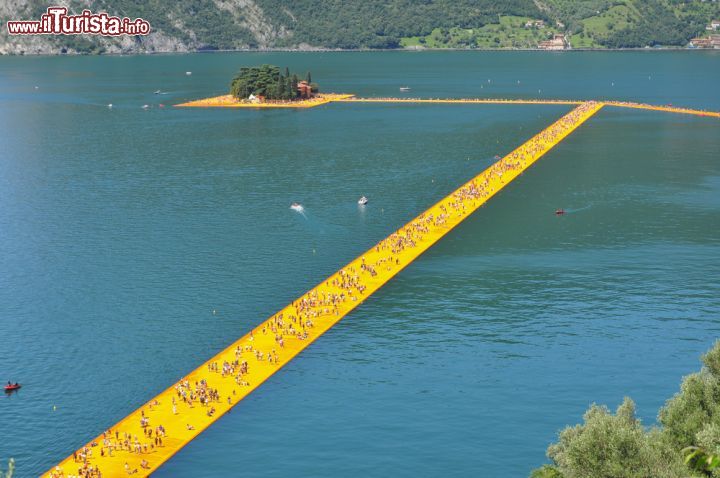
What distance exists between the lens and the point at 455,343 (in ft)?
330

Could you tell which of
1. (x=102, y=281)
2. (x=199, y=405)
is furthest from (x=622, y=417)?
(x=102, y=281)

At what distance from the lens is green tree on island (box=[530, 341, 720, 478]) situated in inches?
2056

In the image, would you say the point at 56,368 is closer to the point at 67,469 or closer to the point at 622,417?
the point at 67,469

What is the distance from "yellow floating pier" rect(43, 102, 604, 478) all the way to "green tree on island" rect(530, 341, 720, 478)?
109 feet

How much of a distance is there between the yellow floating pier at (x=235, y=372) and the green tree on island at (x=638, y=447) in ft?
109

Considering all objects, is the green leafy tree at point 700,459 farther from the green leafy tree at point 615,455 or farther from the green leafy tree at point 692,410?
the green leafy tree at point 692,410

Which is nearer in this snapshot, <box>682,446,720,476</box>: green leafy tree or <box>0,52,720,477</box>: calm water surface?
<box>682,446,720,476</box>: green leafy tree

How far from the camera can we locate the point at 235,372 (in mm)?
92375

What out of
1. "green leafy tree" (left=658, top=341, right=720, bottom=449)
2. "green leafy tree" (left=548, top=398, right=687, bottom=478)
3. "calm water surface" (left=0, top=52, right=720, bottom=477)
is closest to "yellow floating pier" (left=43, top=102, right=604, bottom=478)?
"calm water surface" (left=0, top=52, right=720, bottom=477)

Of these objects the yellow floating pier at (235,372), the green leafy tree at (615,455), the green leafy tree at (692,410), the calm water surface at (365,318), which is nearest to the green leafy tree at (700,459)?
the green leafy tree at (615,455)

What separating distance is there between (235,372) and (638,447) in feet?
157

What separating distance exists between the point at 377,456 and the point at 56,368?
35568 millimetres

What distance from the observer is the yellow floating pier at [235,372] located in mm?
77250

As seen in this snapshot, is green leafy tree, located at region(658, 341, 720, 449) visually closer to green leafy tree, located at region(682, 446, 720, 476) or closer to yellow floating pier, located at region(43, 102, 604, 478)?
green leafy tree, located at region(682, 446, 720, 476)
